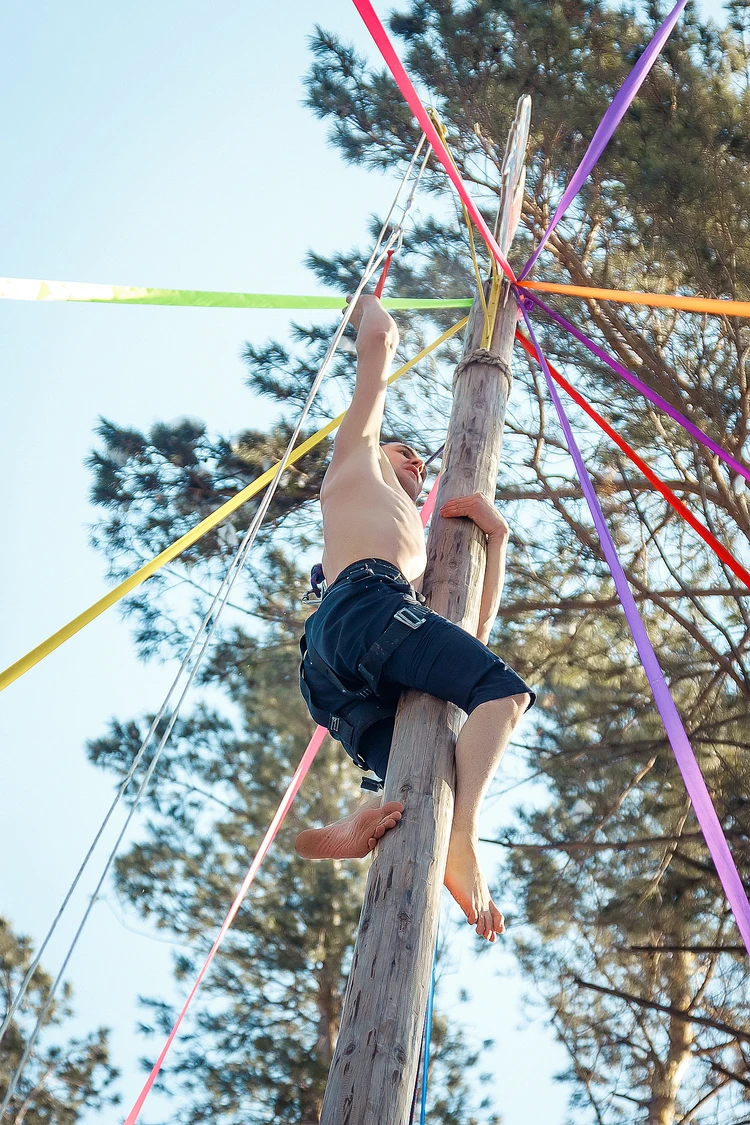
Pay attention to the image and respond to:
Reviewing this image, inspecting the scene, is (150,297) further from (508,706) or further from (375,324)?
(508,706)

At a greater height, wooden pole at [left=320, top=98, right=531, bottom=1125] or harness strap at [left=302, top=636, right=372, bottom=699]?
harness strap at [left=302, top=636, right=372, bottom=699]

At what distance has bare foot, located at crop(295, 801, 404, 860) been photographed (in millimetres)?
1821

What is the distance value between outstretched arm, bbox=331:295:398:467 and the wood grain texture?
306 millimetres

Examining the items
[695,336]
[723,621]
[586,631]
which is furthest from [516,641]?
[695,336]

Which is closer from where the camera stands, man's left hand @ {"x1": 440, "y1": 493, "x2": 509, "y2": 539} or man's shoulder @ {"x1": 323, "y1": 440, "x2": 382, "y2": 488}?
man's shoulder @ {"x1": 323, "y1": 440, "x2": 382, "y2": 488}

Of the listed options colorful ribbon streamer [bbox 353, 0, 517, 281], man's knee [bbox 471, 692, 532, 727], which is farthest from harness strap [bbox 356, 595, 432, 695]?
colorful ribbon streamer [bbox 353, 0, 517, 281]

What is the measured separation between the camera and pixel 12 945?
8.30 metres

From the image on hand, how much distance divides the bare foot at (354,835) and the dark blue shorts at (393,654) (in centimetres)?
17

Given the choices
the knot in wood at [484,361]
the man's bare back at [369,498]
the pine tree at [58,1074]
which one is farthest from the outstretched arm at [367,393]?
the pine tree at [58,1074]

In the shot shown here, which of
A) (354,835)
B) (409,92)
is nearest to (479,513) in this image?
(354,835)

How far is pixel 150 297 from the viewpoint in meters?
2.52

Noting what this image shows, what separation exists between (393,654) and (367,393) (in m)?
0.65

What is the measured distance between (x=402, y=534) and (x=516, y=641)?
3.56 m

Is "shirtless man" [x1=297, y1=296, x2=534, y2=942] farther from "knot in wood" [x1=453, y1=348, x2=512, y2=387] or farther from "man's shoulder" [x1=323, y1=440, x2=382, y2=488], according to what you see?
"knot in wood" [x1=453, y1=348, x2=512, y2=387]
